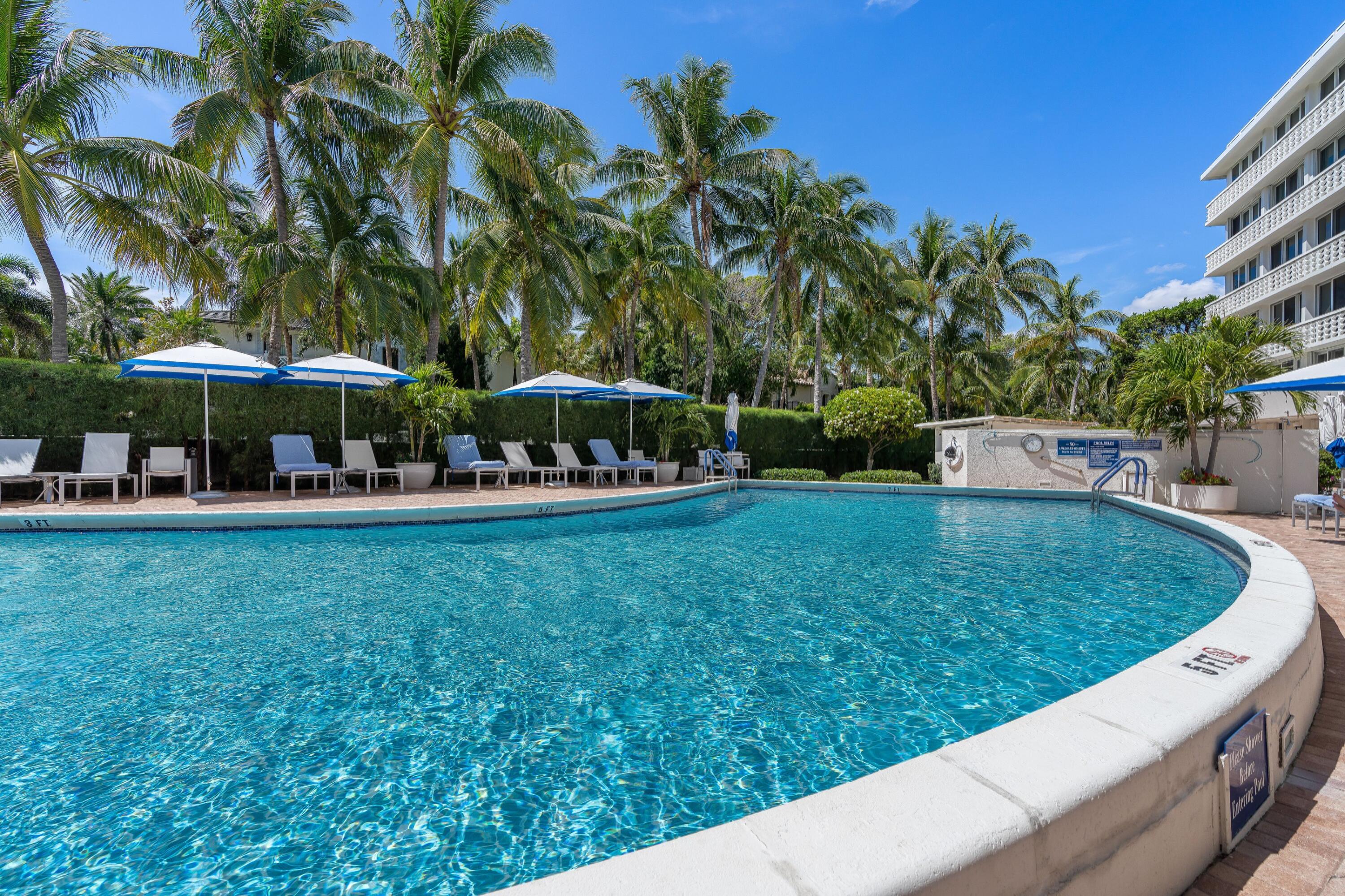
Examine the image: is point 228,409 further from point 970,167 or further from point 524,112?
point 970,167

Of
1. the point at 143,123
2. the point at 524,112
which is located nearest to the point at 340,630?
the point at 524,112

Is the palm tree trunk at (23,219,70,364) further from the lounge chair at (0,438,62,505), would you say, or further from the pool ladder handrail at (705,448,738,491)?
the pool ladder handrail at (705,448,738,491)

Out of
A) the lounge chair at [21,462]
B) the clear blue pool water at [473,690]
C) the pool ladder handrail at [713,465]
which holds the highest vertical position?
the lounge chair at [21,462]

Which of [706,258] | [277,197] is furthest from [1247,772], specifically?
[706,258]

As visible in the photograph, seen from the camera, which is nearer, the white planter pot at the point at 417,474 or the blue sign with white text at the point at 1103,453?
the white planter pot at the point at 417,474

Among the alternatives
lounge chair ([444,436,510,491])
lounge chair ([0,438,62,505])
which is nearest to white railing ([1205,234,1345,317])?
lounge chair ([444,436,510,491])

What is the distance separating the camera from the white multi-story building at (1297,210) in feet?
64.9

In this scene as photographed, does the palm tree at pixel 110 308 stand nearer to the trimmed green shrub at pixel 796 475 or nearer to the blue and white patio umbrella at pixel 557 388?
the blue and white patio umbrella at pixel 557 388

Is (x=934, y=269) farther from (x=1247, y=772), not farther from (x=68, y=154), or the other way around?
(x=1247, y=772)

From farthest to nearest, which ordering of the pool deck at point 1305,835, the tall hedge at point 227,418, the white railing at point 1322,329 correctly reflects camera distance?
the white railing at point 1322,329, the tall hedge at point 227,418, the pool deck at point 1305,835

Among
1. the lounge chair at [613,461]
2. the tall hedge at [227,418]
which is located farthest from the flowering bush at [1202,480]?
the tall hedge at [227,418]

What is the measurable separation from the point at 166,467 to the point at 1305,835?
14.8 metres

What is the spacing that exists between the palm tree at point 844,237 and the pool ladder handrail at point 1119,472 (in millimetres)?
9938

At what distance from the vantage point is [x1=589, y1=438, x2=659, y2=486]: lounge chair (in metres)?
15.8
